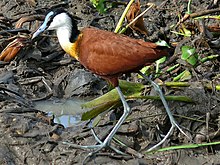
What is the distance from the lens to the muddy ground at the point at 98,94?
5180 millimetres

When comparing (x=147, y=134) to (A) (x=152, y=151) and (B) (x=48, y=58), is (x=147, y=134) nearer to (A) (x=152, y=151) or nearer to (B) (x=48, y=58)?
(A) (x=152, y=151)

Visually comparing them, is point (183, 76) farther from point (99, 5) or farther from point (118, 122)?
point (99, 5)

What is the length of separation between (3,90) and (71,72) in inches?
35.6

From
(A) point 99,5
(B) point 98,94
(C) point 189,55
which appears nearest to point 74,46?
(B) point 98,94

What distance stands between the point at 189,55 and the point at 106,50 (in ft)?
4.14

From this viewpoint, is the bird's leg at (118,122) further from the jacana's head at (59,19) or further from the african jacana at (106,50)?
the jacana's head at (59,19)

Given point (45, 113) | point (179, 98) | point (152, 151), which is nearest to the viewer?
point (152, 151)

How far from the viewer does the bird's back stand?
5133 mm

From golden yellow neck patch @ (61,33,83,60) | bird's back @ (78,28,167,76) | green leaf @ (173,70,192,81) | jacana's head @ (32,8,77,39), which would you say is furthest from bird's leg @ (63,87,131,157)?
green leaf @ (173,70,192,81)

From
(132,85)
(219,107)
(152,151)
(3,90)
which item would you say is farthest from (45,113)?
(219,107)

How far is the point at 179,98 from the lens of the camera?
5.55 metres

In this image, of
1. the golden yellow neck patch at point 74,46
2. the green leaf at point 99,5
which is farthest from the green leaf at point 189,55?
the green leaf at point 99,5

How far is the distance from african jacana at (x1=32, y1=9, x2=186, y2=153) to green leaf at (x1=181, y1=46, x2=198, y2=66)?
2.95 ft

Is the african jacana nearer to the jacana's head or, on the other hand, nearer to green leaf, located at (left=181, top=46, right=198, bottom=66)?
the jacana's head
